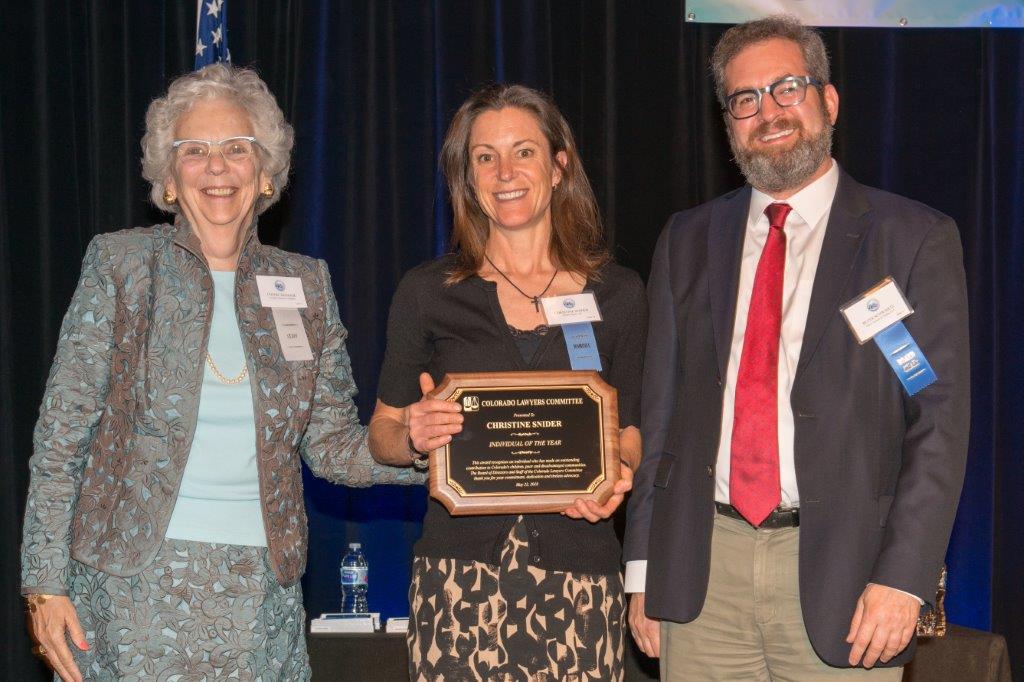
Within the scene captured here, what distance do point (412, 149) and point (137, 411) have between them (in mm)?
2924

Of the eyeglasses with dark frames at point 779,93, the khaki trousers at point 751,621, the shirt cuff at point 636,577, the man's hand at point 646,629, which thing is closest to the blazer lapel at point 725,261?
the eyeglasses with dark frames at point 779,93

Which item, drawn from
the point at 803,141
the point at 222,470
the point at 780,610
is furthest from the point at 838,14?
the point at 222,470

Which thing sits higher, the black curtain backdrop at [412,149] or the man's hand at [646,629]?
the black curtain backdrop at [412,149]

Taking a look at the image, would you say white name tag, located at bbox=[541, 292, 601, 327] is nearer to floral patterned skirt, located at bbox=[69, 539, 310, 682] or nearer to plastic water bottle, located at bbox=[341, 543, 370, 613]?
floral patterned skirt, located at bbox=[69, 539, 310, 682]

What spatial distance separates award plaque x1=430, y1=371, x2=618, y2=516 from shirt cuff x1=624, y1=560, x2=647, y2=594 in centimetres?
27

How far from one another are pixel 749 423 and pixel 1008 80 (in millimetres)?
3971

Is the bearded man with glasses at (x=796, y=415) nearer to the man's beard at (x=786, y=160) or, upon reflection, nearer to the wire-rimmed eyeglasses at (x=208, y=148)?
the man's beard at (x=786, y=160)

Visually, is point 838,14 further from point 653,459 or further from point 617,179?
point 653,459

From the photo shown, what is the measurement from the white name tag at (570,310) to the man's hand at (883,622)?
1010 millimetres

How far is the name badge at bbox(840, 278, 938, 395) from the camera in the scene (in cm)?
261

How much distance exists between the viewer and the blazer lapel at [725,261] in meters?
2.86

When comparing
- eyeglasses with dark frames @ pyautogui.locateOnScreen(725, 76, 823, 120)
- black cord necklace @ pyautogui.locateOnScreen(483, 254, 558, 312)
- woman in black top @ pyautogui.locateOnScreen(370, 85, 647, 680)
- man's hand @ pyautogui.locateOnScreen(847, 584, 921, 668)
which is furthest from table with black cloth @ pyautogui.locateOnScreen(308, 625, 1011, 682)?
eyeglasses with dark frames @ pyautogui.locateOnScreen(725, 76, 823, 120)

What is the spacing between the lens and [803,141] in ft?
9.60

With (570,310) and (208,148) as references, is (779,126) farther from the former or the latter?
(208,148)
